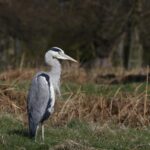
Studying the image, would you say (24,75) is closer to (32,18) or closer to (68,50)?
(32,18)

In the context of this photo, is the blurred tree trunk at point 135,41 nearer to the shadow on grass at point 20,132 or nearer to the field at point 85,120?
the field at point 85,120

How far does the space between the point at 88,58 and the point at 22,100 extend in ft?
57.5

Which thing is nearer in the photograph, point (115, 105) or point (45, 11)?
point (115, 105)

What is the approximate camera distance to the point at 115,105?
13.7 metres

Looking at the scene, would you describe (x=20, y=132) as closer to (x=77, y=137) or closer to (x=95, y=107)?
(x=77, y=137)

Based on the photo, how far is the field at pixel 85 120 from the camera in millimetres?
9953

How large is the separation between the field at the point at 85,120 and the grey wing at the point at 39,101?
1.08 feet

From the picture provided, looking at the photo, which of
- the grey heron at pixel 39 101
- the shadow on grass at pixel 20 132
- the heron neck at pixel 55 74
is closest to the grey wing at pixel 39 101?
the grey heron at pixel 39 101

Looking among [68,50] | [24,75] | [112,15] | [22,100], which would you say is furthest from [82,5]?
[22,100]

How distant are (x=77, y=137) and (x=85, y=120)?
2156 mm

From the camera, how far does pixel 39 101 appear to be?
9.99m

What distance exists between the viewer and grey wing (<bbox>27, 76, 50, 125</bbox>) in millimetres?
9945

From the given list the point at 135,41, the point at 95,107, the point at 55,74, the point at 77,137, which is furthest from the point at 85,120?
the point at 135,41

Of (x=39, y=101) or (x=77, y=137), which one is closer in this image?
(x=39, y=101)
